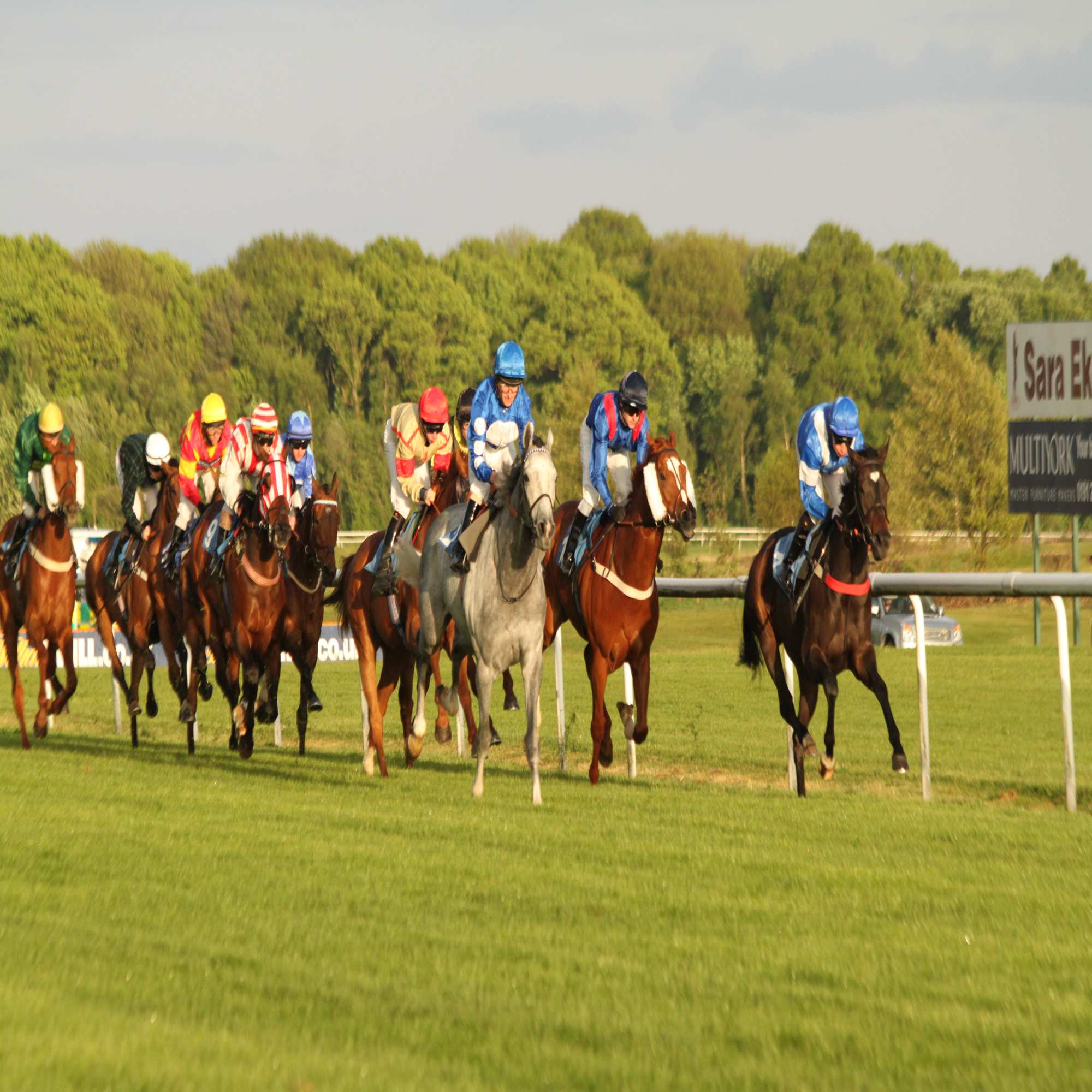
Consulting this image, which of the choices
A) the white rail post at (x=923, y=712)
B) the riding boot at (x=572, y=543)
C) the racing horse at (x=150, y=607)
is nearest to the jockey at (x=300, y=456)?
the racing horse at (x=150, y=607)

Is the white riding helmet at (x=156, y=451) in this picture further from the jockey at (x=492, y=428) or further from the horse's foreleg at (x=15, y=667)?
the jockey at (x=492, y=428)

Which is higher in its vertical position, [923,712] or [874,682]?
[874,682]

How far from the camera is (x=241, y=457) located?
12.8 m

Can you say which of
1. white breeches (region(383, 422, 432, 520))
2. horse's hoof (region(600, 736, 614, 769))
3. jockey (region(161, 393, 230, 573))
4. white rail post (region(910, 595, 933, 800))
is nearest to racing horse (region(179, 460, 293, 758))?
jockey (region(161, 393, 230, 573))

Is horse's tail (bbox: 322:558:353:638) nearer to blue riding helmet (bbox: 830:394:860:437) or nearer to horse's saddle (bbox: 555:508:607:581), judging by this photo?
horse's saddle (bbox: 555:508:607:581)

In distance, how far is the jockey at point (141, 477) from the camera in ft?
47.3

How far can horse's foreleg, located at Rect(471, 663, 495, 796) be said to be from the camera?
383 inches

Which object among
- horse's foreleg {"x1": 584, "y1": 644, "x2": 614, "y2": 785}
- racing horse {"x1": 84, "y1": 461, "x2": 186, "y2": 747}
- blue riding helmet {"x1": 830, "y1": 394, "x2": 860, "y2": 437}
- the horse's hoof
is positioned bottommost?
the horse's hoof

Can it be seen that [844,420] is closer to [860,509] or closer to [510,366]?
[860,509]

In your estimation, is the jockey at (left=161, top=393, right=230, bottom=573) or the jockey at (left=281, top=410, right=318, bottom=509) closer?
the jockey at (left=281, top=410, right=318, bottom=509)

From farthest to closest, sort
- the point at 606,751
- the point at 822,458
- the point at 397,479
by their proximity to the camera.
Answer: the point at 397,479, the point at 606,751, the point at 822,458

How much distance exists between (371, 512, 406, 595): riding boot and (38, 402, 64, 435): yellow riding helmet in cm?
353

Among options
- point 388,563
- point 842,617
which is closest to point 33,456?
point 388,563

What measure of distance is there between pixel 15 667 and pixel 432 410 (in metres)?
4.21
